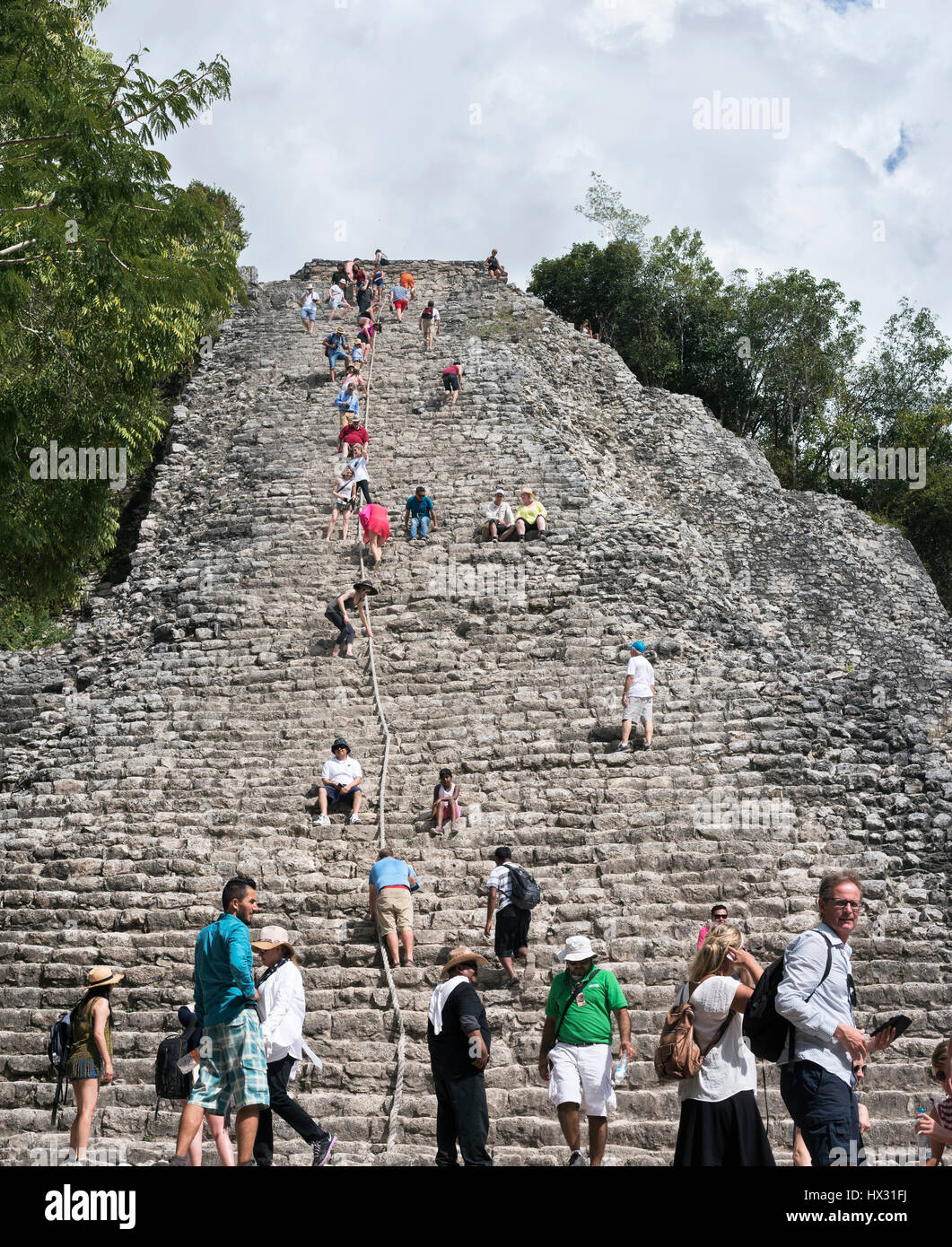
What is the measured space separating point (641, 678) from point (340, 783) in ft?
10.0

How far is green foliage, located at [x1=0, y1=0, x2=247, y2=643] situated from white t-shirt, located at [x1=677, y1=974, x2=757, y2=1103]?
229 inches

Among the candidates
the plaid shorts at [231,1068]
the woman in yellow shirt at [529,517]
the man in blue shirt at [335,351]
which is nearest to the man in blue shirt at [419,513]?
the woman in yellow shirt at [529,517]

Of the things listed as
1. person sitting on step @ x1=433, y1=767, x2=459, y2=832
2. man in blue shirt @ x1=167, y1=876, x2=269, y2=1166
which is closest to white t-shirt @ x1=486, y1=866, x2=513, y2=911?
person sitting on step @ x1=433, y1=767, x2=459, y2=832

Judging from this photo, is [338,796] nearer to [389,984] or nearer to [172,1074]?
[389,984]

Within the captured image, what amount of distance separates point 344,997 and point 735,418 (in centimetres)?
2924

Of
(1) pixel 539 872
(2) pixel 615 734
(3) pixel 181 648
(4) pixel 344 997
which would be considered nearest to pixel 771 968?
(4) pixel 344 997

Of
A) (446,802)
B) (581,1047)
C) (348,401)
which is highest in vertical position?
(348,401)

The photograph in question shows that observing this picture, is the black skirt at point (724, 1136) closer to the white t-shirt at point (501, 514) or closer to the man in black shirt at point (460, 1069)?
the man in black shirt at point (460, 1069)

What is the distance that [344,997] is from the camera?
25.5ft

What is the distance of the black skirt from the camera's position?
4.28 m

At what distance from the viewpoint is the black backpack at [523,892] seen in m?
7.70

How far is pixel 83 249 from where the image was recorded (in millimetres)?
7641

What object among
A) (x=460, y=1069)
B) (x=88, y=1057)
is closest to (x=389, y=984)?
(x=88, y=1057)
